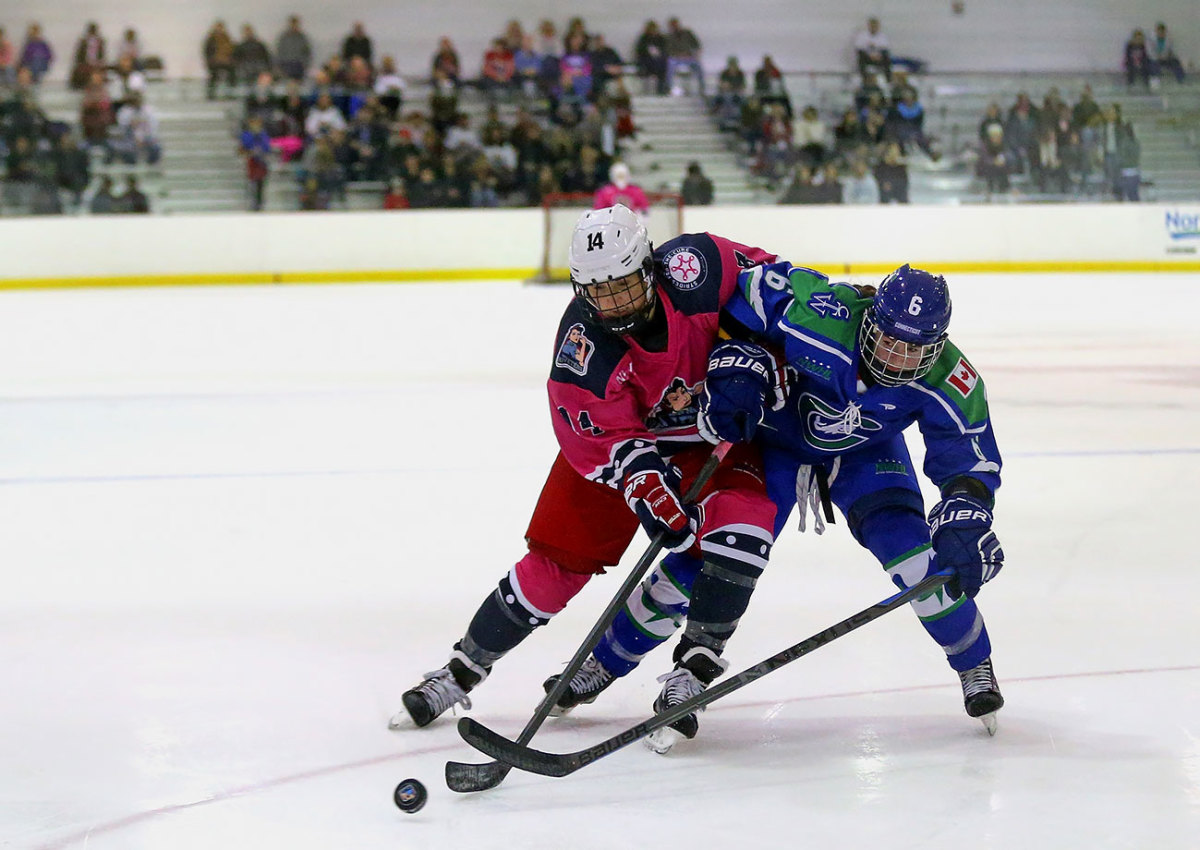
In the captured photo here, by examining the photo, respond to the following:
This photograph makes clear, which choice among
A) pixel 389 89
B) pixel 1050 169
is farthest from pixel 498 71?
pixel 1050 169

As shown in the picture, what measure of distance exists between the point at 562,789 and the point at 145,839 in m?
0.69

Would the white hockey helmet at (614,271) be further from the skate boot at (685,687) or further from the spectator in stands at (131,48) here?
the spectator in stands at (131,48)

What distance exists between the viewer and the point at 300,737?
2648mm

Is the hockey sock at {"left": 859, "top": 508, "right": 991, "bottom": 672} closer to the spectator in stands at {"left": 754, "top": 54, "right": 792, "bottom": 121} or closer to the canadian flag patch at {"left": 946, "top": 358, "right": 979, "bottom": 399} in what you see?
the canadian flag patch at {"left": 946, "top": 358, "right": 979, "bottom": 399}

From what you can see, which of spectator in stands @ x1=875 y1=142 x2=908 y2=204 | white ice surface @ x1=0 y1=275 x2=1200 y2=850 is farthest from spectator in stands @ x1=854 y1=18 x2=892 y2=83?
white ice surface @ x1=0 y1=275 x2=1200 y2=850

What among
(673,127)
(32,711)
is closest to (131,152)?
(673,127)

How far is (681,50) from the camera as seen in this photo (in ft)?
58.5

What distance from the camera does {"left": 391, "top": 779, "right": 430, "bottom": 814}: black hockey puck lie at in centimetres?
228

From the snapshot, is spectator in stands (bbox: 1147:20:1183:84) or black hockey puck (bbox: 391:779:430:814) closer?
black hockey puck (bbox: 391:779:430:814)

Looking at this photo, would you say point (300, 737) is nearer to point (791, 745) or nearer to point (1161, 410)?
point (791, 745)

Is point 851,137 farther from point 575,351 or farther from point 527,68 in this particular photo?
point 575,351

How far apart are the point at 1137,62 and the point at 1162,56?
548 millimetres

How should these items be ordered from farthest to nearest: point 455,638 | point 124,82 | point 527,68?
point 527,68, point 124,82, point 455,638

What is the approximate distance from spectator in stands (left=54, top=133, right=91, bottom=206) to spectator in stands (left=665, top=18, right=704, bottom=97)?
22.9ft
